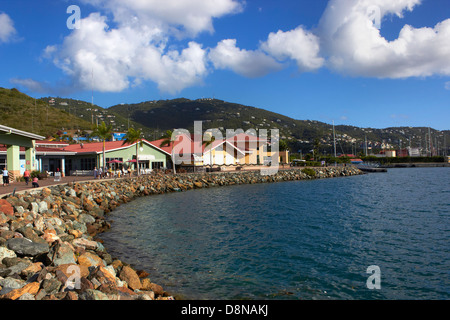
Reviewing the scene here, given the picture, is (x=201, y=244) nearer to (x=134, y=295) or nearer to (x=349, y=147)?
(x=134, y=295)

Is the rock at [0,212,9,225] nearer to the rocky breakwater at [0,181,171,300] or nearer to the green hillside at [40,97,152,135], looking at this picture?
the rocky breakwater at [0,181,171,300]

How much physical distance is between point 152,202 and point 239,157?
38497 millimetres

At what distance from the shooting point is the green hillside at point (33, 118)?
259 ft

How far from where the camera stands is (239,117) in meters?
171

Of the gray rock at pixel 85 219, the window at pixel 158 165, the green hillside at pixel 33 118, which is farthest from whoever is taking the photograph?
the green hillside at pixel 33 118

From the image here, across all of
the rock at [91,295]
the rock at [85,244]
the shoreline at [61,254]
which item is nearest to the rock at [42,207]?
the shoreline at [61,254]

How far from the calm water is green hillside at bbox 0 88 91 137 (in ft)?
229

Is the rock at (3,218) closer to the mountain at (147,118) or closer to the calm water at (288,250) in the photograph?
the calm water at (288,250)

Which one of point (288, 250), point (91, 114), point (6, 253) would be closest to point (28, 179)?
point (6, 253)

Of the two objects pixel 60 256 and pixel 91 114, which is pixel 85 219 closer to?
pixel 60 256

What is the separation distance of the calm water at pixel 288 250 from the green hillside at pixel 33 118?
69.9 metres

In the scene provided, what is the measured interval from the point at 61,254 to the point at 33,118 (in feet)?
296

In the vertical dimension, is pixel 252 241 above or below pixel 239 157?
below

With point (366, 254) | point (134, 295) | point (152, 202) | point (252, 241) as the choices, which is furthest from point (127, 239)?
point (152, 202)
